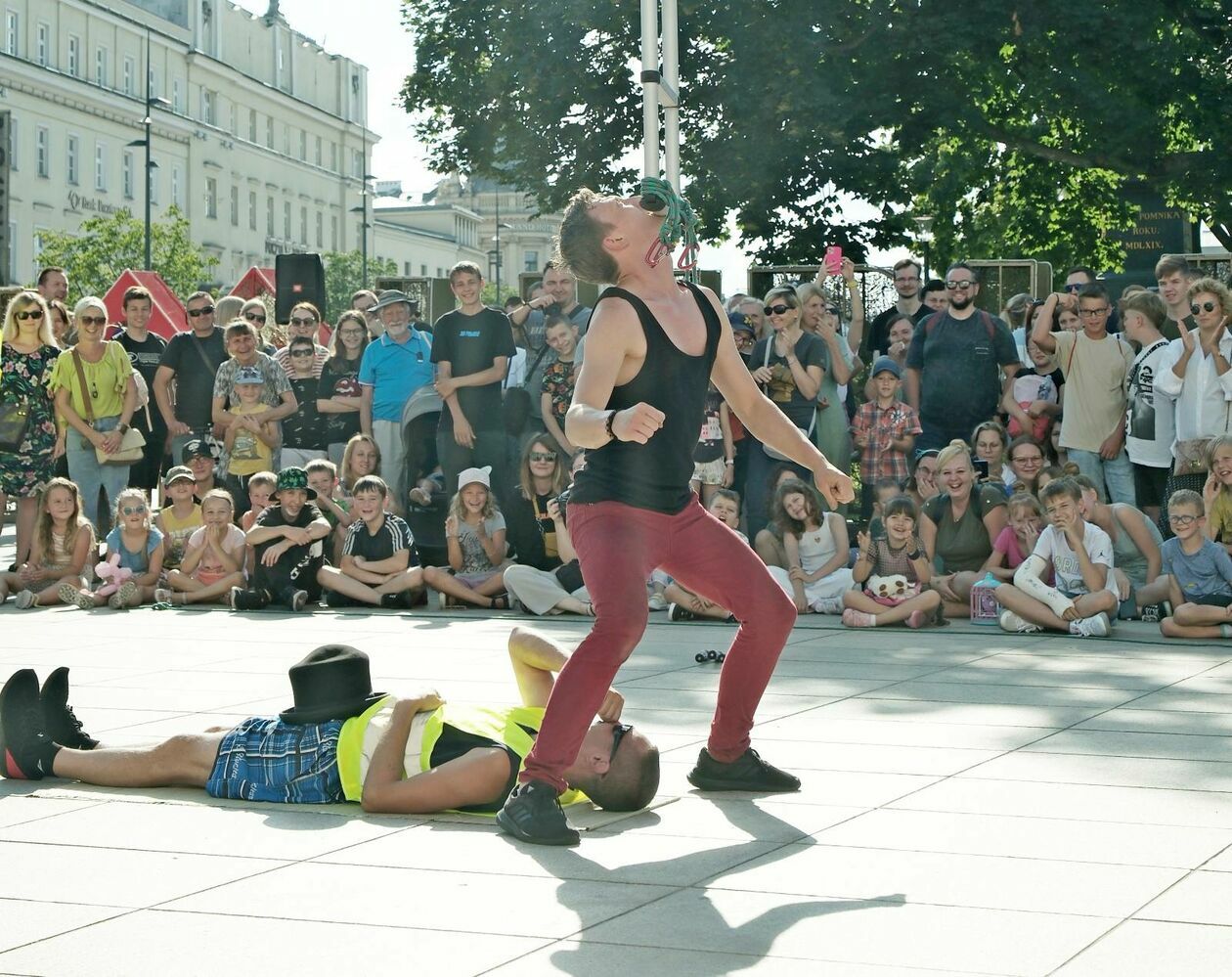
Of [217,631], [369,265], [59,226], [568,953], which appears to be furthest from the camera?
A: [369,265]

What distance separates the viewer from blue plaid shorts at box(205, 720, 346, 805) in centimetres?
570

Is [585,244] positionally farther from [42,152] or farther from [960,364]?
[42,152]

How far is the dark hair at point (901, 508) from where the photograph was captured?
37.8 feet

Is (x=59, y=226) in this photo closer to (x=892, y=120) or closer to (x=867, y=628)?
(x=892, y=120)

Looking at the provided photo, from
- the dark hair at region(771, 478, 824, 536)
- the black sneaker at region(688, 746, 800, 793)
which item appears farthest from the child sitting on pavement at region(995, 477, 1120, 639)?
the black sneaker at region(688, 746, 800, 793)

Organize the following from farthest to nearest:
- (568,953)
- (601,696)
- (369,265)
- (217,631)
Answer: (369,265) → (217,631) → (601,696) → (568,953)

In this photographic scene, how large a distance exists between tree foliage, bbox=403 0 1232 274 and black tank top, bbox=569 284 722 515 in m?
18.8

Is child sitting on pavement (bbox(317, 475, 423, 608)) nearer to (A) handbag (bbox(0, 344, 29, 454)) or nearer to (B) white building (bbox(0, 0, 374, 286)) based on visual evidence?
(A) handbag (bbox(0, 344, 29, 454))

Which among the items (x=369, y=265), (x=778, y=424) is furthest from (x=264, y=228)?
(x=778, y=424)

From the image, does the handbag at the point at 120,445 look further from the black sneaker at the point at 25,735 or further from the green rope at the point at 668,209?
the green rope at the point at 668,209

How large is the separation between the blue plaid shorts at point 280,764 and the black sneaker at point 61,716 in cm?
68

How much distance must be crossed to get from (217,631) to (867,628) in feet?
13.2

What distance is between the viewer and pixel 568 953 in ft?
13.1

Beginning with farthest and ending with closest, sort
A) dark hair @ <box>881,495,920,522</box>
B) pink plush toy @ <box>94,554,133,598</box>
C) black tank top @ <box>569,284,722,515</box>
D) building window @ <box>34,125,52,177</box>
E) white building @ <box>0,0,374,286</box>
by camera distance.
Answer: white building @ <box>0,0,374,286</box> < building window @ <box>34,125,52,177</box> < pink plush toy @ <box>94,554,133,598</box> < dark hair @ <box>881,495,920,522</box> < black tank top @ <box>569,284,722,515</box>
